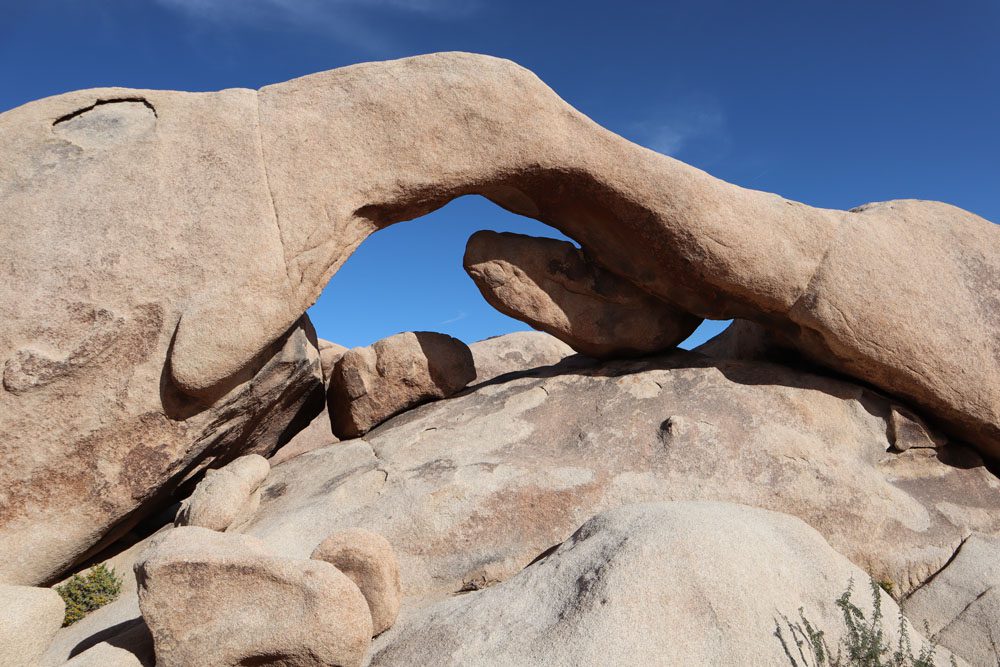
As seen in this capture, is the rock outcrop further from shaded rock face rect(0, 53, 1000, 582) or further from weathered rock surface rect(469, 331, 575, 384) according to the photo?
weathered rock surface rect(469, 331, 575, 384)

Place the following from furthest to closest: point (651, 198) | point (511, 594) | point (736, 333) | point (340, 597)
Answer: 1. point (736, 333)
2. point (651, 198)
3. point (511, 594)
4. point (340, 597)

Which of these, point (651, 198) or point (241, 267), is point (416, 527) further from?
point (651, 198)

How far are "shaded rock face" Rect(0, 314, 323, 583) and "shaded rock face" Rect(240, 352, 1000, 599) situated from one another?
3.64ft

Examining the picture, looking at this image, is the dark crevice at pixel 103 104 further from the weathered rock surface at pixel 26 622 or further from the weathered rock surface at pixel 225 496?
the weathered rock surface at pixel 26 622

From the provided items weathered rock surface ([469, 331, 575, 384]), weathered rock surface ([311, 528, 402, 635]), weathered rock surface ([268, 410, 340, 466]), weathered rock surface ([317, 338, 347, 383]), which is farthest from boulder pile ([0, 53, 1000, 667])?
weathered rock surface ([469, 331, 575, 384])

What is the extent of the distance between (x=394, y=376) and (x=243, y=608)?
4261 mm

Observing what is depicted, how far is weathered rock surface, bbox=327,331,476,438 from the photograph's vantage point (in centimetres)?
884

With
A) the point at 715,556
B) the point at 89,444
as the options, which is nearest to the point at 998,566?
the point at 715,556

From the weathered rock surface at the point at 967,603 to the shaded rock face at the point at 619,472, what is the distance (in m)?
0.19

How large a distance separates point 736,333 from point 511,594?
5826 mm

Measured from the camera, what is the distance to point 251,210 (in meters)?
7.14

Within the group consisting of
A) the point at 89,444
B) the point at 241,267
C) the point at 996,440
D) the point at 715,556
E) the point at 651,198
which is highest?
the point at 651,198

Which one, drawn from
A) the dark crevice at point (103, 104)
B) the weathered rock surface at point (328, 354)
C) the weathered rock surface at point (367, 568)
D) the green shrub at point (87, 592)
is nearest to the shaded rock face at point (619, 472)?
the weathered rock surface at point (367, 568)

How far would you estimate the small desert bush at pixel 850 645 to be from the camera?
4.46 metres
